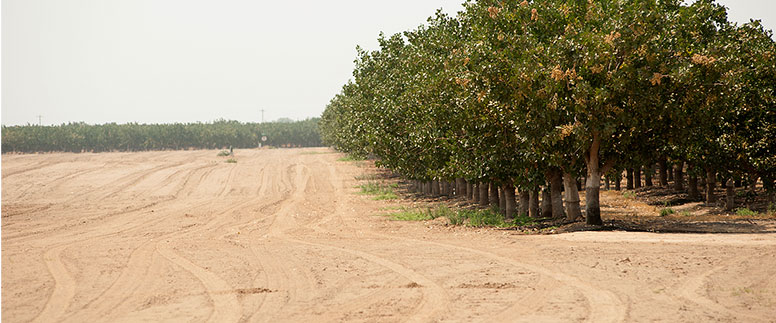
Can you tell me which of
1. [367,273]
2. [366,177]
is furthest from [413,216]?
[366,177]

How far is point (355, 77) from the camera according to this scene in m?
43.0

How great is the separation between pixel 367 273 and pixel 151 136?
439 feet

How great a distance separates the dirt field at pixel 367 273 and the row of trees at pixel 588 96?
9.40 ft

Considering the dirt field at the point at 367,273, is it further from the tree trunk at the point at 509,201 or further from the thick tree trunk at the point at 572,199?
the thick tree trunk at the point at 572,199

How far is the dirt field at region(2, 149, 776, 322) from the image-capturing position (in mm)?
10938

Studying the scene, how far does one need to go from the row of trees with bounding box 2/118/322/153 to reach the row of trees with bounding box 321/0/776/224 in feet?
375

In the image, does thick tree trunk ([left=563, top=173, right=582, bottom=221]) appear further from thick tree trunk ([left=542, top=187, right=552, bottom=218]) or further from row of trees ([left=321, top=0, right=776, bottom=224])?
thick tree trunk ([left=542, top=187, right=552, bottom=218])

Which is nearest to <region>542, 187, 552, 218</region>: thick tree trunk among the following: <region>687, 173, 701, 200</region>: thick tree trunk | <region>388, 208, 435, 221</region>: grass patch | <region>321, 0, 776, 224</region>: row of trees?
<region>321, 0, 776, 224</region>: row of trees

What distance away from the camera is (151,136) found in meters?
139

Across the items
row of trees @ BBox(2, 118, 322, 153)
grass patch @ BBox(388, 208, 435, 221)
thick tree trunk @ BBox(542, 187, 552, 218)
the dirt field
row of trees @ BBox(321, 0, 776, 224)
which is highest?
row of trees @ BBox(2, 118, 322, 153)

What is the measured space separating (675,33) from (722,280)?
1020 centimetres

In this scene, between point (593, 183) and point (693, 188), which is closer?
point (593, 183)

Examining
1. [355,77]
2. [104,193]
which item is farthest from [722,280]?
[104,193]

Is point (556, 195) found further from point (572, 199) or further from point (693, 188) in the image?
point (693, 188)
